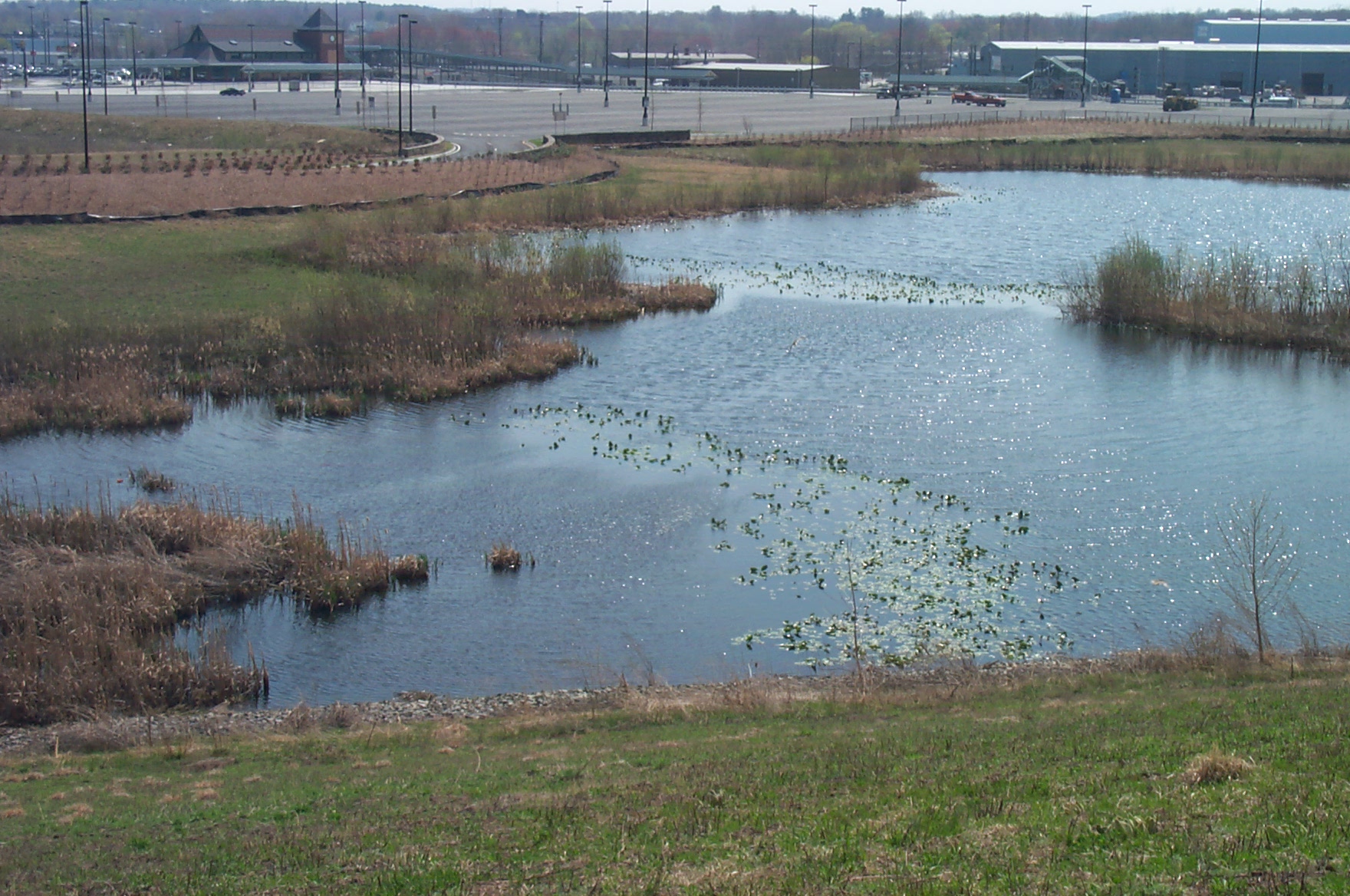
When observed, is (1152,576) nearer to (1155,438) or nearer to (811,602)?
(811,602)

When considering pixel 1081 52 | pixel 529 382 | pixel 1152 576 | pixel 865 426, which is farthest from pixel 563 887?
pixel 1081 52

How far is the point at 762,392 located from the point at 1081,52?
14460cm

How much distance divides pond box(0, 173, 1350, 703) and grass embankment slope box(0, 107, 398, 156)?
139ft

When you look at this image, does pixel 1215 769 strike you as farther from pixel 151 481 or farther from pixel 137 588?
pixel 151 481

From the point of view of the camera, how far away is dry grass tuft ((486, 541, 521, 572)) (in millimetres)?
22750

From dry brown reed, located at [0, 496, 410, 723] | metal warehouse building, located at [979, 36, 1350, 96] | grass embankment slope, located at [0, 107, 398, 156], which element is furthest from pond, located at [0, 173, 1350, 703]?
metal warehouse building, located at [979, 36, 1350, 96]

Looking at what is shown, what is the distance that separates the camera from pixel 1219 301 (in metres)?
41.8

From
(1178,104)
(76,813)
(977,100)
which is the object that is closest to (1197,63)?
(1178,104)

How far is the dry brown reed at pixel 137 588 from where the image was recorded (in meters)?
17.8

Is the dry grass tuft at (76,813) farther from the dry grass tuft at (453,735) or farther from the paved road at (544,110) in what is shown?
the paved road at (544,110)

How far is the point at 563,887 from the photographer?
9203 mm

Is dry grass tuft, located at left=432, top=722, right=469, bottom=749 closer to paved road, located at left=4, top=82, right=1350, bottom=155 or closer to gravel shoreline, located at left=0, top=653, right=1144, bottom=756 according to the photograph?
gravel shoreline, located at left=0, top=653, right=1144, bottom=756

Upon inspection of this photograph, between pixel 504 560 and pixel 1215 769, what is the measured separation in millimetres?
14429

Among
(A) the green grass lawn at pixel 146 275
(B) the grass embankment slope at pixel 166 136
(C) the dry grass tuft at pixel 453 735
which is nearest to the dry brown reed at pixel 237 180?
(A) the green grass lawn at pixel 146 275
